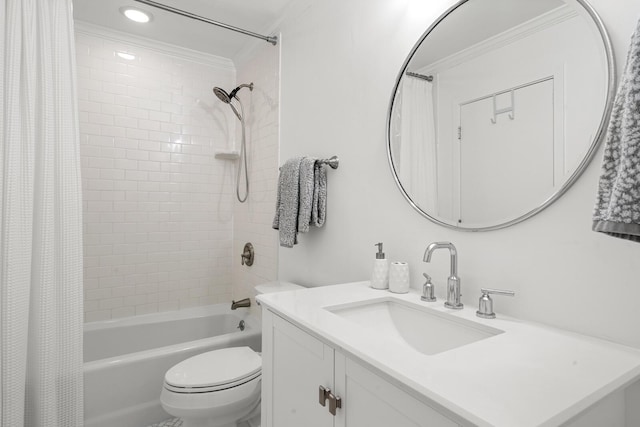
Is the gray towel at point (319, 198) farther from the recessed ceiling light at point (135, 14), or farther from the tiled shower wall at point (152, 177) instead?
the recessed ceiling light at point (135, 14)

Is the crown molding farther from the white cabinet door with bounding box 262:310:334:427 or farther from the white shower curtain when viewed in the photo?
the white cabinet door with bounding box 262:310:334:427

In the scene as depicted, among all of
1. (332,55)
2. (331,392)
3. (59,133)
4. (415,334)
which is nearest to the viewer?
(331,392)

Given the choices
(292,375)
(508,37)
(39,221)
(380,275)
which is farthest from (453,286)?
(39,221)

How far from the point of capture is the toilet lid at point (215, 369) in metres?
1.51

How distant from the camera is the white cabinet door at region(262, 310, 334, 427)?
0.85 meters

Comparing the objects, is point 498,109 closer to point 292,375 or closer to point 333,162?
point 333,162

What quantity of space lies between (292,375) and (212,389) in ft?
2.36

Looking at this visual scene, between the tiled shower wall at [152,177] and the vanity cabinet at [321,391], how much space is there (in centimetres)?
181

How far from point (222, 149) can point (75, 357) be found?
1.83 meters

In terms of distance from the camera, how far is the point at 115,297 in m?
2.46

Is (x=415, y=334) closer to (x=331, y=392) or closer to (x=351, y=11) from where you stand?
(x=331, y=392)

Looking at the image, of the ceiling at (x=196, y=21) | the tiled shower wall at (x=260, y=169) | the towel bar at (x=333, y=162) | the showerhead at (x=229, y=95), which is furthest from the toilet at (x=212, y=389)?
the ceiling at (x=196, y=21)

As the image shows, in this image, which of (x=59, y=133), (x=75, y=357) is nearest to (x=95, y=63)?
(x=59, y=133)

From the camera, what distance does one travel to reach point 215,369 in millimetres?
1620
